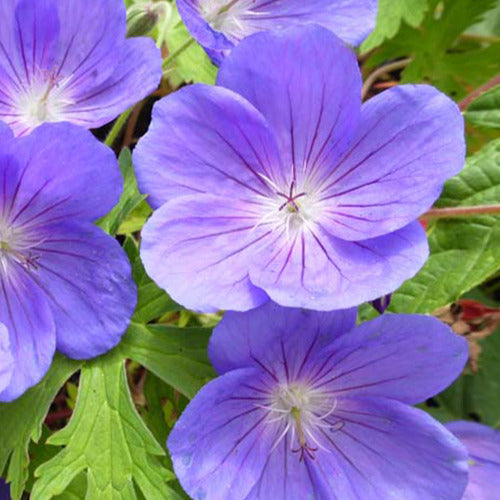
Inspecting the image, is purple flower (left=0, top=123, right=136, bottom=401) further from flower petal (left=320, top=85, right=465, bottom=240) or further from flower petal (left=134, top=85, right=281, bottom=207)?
flower petal (left=320, top=85, right=465, bottom=240)

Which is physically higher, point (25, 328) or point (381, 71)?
point (25, 328)

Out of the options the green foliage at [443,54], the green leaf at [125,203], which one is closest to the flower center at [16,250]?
the green leaf at [125,203]

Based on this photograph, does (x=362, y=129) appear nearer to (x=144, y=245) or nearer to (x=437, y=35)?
(x=144, y=245)

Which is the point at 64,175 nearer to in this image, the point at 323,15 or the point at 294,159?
the point at 294,159

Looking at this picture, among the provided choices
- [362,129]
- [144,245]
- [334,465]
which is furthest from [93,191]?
[334,465]

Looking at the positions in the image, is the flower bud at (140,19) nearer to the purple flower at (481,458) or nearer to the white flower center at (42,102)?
the white flower center at (42,102)

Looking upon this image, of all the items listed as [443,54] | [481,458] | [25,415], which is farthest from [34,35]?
[443,54]
